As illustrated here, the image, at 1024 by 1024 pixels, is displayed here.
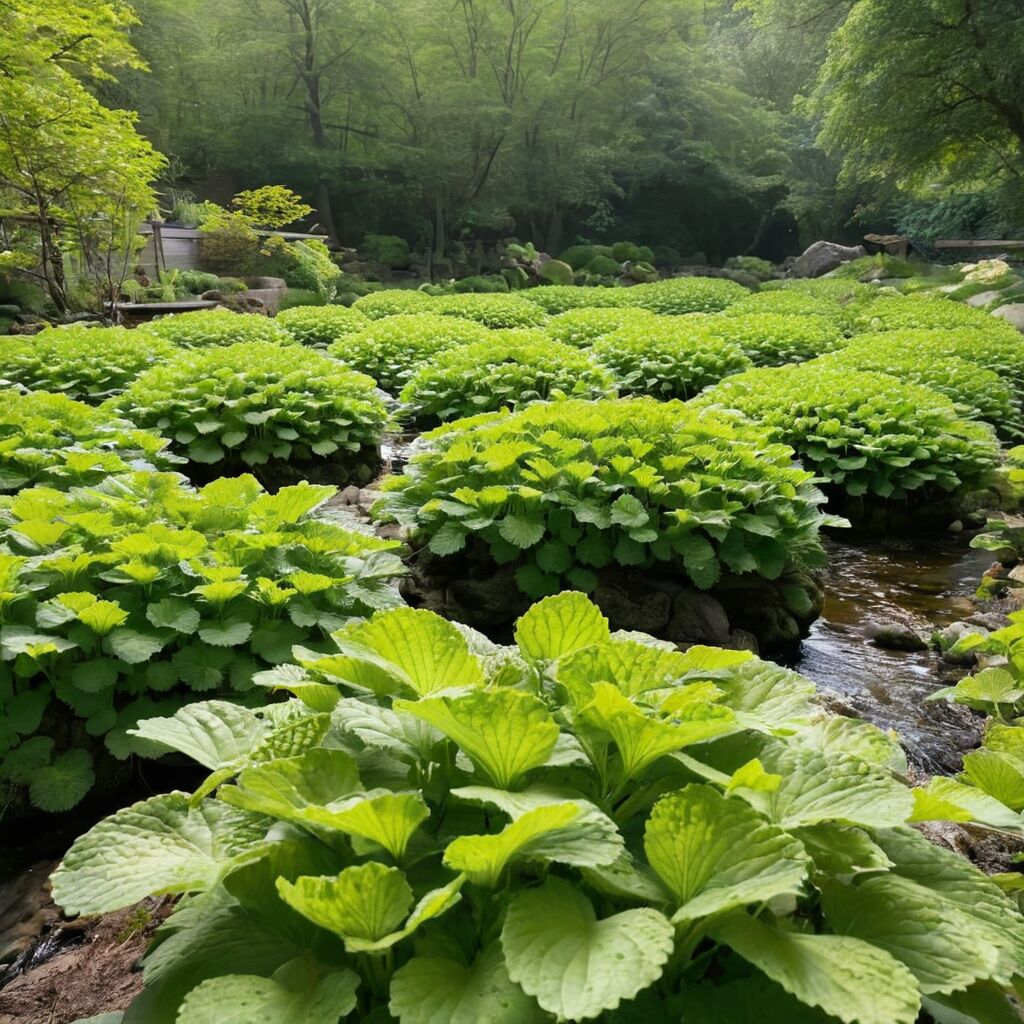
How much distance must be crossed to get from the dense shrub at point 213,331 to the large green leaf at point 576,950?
1147 centimetres

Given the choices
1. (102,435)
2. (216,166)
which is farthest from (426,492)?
(216,166)

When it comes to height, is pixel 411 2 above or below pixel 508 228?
above

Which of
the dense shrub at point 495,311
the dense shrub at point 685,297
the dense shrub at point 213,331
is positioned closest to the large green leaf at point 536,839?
the dense shrub at point 213,331

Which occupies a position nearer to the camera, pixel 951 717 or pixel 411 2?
pixel 951 717

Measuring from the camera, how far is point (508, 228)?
3925cm

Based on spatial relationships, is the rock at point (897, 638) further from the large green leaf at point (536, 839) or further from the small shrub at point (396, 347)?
the small shrub at point (396, 347)

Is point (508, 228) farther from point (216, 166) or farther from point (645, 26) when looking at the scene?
point (216, 166)

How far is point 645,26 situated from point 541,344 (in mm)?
36007

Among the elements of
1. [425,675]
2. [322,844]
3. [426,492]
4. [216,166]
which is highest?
[216,166]

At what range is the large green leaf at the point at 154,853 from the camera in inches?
39.8

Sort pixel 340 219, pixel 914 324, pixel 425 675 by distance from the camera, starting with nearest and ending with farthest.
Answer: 1. pixel 425 675
2. pixel 914 324
3. pixel 340 219

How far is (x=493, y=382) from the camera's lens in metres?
7.73

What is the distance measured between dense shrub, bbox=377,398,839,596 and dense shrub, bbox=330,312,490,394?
17.6 ft

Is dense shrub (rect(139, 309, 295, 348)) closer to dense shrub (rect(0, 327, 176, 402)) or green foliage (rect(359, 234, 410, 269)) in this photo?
dense shrub (rect(0, 327, 176, 402))
